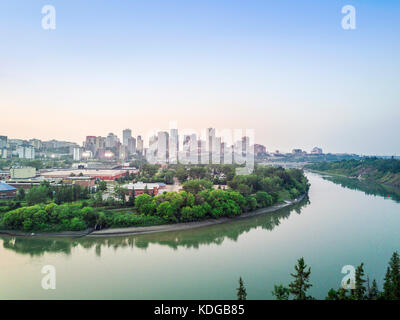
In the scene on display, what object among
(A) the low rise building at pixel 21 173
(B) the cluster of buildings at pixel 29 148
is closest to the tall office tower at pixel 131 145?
(B) the cluster of buildings at pixel 29 148

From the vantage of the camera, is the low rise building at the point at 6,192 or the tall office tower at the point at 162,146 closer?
the low rise building at the point at 6,192

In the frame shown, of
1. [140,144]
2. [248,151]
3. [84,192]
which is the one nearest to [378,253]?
[84,192]

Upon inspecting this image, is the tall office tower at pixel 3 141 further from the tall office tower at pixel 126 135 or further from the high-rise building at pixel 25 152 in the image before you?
the tall office tower at pixel 126 135

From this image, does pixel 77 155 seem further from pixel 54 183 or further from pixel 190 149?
pixel 54 183

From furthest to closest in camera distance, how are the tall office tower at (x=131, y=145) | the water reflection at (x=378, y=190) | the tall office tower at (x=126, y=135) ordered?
the tall office tower at (x=126, y=135) → the tall office tower at (x=131, y=145) → the water reflection at (x=378, y=190)

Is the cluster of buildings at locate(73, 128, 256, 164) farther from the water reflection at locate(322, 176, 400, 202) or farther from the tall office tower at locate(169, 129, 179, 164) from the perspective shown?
the water reflection at locate(322, 176, 400, 202)

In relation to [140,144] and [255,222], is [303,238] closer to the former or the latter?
[255,222]

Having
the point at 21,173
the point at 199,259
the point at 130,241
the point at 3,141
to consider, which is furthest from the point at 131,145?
the point at 199,259
